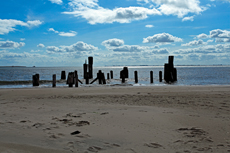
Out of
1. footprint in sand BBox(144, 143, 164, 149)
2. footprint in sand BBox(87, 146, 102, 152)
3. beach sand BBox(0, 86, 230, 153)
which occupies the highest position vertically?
beach sand BBox(0, 86, 230, 153)

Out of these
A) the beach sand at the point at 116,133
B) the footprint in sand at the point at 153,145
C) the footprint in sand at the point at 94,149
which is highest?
the beach sand at the point at 116,133

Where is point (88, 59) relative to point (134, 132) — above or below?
above

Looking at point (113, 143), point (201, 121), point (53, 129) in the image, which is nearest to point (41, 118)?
point (53, 129)

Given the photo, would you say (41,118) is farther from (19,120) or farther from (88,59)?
(88,59)

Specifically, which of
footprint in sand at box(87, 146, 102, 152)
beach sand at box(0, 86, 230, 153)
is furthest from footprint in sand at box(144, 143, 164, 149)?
footprint in sand at box(87, 146, 102, 152)

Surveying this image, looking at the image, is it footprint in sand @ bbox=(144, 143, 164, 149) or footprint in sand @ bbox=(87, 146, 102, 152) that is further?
footprint in sand @ bbox=(144, 143, 164, 149)

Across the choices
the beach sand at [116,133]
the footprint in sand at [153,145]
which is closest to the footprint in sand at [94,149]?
the beach sand at [116,133]

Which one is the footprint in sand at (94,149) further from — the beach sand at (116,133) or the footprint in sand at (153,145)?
the footprint in sand at (153,145)

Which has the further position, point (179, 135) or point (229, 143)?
point (179, 135)

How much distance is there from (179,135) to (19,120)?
415 cm

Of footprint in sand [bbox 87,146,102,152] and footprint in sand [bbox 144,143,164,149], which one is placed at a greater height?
footprint in sand [bbox 87,146,102,152]

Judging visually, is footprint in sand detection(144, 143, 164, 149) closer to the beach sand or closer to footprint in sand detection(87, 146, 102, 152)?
the beach sand

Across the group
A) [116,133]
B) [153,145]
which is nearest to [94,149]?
[116,133]

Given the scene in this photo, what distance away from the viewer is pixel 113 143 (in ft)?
12.5
